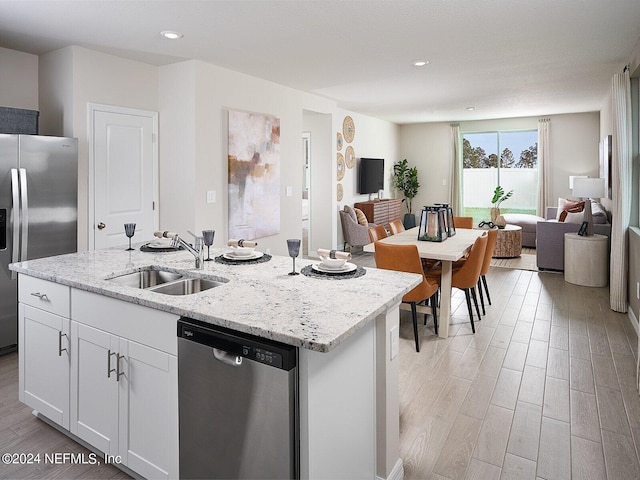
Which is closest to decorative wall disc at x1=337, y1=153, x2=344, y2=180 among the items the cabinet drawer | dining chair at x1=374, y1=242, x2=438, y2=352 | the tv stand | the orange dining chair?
the tv stand

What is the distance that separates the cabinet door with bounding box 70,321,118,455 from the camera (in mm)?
1981

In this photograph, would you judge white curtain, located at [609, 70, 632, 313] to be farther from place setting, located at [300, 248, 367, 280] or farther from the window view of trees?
the window view of trees

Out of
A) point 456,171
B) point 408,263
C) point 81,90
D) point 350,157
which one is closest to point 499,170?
point 456,171

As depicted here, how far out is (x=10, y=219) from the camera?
11.1 ft

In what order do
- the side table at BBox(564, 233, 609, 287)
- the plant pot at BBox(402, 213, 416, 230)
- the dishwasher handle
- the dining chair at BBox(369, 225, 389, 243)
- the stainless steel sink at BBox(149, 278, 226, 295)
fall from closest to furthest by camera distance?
1. the dishwasher handle
2. the stainless steel sink at BBox(149, 278, 226, 295)
3. the dining chair at BBox(369, 225, 389, 243)
4. the side table at BBox(564, 233, 609, 287)
5. the plant pot at BBox(402, 213, 416, 230)

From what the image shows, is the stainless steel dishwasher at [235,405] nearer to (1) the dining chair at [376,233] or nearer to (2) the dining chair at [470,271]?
(2) the dining chair at [470,271]

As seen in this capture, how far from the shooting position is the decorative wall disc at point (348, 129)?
7666 millimetres

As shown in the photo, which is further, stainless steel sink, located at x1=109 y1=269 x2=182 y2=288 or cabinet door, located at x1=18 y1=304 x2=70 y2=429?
stainless steel sink, located at x1=109 y1=269 x2=182 y2=288

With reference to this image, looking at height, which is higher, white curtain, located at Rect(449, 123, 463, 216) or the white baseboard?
white curtain, located at Rect(449, 123, 463, 216)

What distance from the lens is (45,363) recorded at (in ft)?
7.62

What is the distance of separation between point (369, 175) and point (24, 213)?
6.13 metres

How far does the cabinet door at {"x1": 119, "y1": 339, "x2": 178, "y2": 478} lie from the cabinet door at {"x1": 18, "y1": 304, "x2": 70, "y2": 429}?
19.4 inches

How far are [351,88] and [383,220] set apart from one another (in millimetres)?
3301

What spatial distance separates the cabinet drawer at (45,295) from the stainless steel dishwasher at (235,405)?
88 cm
